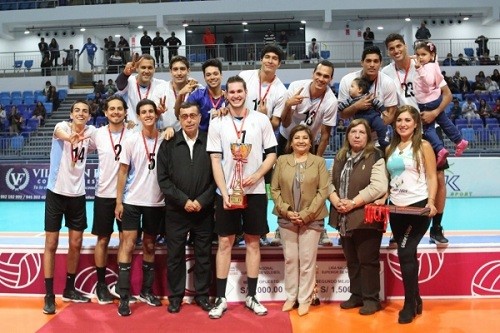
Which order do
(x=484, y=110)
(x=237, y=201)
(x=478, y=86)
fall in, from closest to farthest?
(x=237, y=201) < (x=484, y=110) < (x=478, y=86)

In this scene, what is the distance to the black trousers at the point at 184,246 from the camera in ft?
15.9

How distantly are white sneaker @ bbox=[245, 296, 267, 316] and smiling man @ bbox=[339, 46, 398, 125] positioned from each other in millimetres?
2026

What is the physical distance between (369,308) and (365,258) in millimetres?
473

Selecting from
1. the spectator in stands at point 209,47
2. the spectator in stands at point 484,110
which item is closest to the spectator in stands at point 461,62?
the spectator in stands at point 484,110

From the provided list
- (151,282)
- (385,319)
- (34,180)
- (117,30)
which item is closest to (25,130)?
(34,180)

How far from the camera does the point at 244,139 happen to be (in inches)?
186

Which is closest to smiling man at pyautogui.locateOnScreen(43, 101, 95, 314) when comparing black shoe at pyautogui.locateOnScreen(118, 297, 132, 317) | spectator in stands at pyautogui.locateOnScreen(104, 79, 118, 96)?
black shoe at pyautogui.locateOnScreen(118, 297, 132, 317)

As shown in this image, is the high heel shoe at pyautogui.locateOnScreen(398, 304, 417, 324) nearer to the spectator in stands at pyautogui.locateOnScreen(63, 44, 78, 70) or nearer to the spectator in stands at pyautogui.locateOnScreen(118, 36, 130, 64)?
the spectator in stands at pyautogui.locateOnScreen(118, 36, 130, 64)

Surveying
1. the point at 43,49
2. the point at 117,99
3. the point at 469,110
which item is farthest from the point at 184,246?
the point at 43,49

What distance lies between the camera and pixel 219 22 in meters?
24.3

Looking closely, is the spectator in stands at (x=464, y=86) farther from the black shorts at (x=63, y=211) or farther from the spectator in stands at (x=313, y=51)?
the black shorts at (x=63, y=211)

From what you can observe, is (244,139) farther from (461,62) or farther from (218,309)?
(461,62)

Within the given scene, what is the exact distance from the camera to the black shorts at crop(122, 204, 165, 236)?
489cm

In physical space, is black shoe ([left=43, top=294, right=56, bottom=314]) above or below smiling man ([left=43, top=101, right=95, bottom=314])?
below
